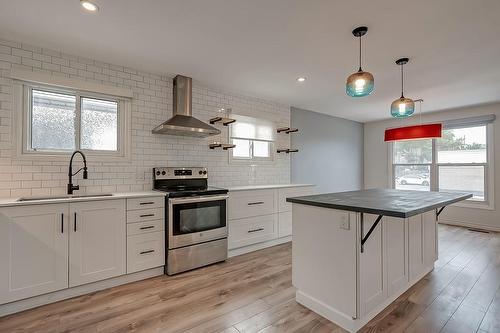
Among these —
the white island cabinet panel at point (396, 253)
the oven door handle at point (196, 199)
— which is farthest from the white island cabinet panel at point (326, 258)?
the oven door handle at point (196, 199)

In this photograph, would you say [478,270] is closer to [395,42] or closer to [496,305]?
[496,305]

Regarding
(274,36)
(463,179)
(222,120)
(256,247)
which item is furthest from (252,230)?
(463,179)

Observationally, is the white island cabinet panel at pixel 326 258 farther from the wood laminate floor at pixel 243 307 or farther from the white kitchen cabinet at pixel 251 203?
the white kitchen cabinet at pixel 251 203

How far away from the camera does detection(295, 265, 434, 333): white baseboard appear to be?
72.3 inches

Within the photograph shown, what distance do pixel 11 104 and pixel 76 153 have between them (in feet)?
2.35

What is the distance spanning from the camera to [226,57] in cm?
284

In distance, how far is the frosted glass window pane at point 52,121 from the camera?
266cm

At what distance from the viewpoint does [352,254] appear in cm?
180

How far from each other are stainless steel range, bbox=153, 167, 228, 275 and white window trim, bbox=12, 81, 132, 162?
0.53 metres

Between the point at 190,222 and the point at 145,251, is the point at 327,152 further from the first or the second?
the point at 145,251

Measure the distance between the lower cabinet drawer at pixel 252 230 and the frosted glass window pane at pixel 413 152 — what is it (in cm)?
421

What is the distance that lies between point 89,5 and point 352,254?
278 cm

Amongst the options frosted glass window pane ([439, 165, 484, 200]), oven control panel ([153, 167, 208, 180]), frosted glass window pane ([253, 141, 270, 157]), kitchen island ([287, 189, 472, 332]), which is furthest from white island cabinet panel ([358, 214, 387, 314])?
frosted glass window pane ([439, 165, 484, 200])

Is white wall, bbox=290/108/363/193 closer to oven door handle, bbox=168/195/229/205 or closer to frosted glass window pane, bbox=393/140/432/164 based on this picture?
frosted glass window pane, bbox=393/140/432/164
